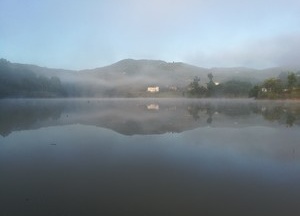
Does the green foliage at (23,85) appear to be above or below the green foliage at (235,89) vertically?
above

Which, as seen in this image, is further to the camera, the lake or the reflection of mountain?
the reflection of mountain

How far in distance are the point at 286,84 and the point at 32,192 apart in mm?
108070

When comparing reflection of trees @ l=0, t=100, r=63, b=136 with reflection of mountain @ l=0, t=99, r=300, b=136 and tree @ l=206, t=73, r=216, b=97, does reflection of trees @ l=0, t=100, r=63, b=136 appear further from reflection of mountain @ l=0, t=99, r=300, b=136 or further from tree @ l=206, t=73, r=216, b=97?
tree @ l=206, t=73, r=216, b=97

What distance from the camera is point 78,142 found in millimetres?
18406

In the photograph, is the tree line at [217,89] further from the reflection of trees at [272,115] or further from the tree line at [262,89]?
the reflection of trees at [272,115]

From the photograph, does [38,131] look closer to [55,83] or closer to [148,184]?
[148,184]

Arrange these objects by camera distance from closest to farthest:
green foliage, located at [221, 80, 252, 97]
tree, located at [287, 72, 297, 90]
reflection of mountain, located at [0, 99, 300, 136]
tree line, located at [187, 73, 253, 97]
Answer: reflection of mountain, located at [0, 99, 300, 136] < tree, located at [287, 72, 297, 90] < tree line, located at [187, 73, 253, 97] < green foliage, located at [221, 80, 252, 97]

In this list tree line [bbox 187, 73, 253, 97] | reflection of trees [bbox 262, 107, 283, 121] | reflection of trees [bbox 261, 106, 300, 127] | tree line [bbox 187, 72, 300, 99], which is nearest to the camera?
reflection of trees [bbox 261, 106, 300, 127]

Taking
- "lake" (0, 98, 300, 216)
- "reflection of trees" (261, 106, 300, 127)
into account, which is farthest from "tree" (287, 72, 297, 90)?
"lake" (0, 98, 300, 216)

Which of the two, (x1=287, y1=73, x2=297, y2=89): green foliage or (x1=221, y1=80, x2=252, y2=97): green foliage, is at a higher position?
(x1=287, y1=73, x2=297, y2=89): green foliage

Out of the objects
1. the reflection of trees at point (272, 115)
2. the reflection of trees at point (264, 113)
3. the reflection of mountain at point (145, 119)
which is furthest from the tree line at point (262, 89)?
the reflection of trees at point (272, 115)

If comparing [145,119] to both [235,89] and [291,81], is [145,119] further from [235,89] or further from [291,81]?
[235,89]

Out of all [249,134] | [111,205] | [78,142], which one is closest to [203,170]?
[111,205]

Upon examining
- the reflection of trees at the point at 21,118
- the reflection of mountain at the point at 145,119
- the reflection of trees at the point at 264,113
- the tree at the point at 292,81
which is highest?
the tree at the point at 292,81
